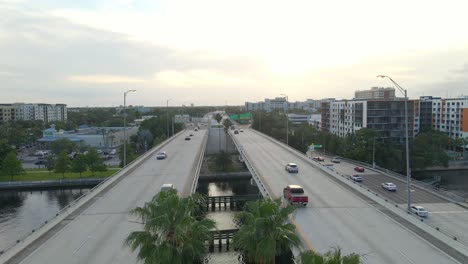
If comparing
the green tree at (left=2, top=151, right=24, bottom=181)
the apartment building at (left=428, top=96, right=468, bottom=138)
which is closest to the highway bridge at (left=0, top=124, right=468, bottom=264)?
the green tree at (left=2, top=151, right=24, bottom=181)

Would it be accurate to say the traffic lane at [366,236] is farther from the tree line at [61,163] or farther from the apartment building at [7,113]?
the apartment building at [7,113]

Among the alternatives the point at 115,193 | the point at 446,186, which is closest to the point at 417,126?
the point at 446,186

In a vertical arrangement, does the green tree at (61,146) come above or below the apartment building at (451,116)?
below

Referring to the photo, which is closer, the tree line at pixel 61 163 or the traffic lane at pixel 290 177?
the traffic lane at pixel 290 177

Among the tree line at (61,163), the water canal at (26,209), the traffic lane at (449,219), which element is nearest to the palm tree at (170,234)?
the traffic lane at (449,219)

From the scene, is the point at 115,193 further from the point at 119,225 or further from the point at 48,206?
the point at 48,206
